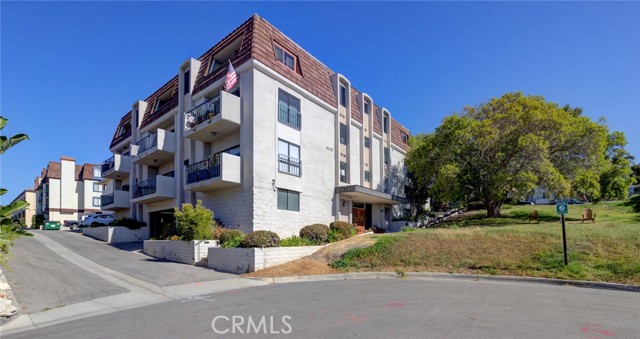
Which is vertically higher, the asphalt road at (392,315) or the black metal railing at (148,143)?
the black metal railing at (148,143)

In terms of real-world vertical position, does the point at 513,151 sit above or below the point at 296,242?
above

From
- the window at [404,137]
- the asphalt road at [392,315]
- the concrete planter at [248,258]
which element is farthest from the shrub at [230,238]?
the window at [404,137]

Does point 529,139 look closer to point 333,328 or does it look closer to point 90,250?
point 333,328

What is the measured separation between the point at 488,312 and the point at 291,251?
10552 mm

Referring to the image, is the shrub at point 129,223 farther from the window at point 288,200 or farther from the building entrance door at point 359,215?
the building entrance door at point 359,215

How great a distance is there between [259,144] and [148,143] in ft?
36.4

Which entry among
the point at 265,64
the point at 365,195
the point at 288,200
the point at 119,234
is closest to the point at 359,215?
the point at 365,195

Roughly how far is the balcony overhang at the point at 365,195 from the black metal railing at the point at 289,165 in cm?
424

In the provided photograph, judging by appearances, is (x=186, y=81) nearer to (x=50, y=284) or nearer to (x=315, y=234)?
(x=315, y=234)

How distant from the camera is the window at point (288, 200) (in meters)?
20.9

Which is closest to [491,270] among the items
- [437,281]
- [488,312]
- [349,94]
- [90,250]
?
[437,281]

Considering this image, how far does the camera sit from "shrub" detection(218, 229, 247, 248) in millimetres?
17406

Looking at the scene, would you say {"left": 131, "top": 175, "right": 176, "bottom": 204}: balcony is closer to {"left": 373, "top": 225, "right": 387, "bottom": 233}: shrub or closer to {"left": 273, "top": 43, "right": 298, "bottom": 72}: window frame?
{"left": 273, "top": 43, "right": 298, "bottom": 72}: window frame

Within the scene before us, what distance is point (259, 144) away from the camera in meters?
19.9
